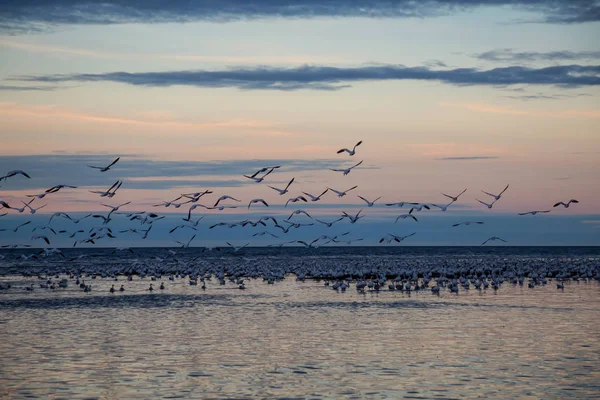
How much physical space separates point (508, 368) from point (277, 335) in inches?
313

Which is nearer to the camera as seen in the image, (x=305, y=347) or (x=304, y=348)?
(x=304, y=348)

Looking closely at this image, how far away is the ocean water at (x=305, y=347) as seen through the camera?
53.7 feet

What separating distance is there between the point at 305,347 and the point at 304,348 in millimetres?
174

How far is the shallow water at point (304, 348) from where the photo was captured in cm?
1638

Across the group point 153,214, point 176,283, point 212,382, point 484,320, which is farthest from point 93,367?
point 176,283

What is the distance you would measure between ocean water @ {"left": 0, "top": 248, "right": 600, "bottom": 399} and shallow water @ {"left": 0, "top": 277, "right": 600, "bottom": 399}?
4 centimetres

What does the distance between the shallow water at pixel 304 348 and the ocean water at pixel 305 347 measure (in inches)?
1.7

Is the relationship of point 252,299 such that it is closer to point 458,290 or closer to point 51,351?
point 458,290

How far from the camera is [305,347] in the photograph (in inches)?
840

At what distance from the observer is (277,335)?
2372 centimetres

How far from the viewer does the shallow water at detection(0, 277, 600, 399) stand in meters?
16.4

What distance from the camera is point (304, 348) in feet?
69.4

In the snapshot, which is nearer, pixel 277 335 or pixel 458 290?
pixel 277 335

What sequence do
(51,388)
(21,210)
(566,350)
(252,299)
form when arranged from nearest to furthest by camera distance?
(51,388) < (566,350) < (21,210) < (252,299)
